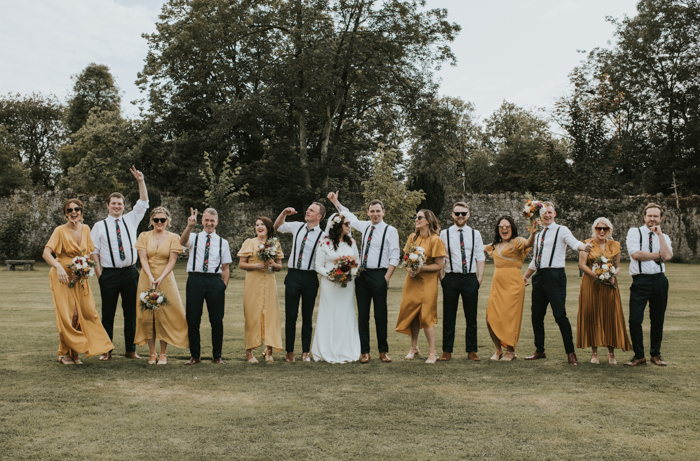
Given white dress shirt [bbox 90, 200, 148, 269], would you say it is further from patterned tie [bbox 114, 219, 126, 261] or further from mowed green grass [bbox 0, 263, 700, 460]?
mowed green grass [bbox 0, 263, 700, 460]

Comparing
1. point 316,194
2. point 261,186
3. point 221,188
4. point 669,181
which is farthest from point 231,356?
point 669,181

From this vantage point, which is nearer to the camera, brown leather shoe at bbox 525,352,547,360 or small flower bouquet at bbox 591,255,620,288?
small flower bouquet at bbox 591,255,620,288

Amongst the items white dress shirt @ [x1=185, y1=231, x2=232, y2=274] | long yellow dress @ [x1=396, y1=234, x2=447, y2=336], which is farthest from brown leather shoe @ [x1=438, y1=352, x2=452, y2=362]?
white dress shirt @ [x1=185, y1=231, x2=232, y2=274]

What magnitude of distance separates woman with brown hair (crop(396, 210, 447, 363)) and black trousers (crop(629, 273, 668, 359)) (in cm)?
237

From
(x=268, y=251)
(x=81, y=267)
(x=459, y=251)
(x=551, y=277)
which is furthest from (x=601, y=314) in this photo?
(x=81, y=267)

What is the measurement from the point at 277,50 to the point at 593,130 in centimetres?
1724

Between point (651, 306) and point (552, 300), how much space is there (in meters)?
1.19

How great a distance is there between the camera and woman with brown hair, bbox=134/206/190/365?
23.5 feet

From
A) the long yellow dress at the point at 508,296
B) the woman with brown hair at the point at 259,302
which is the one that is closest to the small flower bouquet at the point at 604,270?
the long yellow dress at the point at 508,296

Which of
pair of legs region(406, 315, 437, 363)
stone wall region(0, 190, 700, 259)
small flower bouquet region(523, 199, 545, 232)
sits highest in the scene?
stone wall region(0, 190, 700, 259)

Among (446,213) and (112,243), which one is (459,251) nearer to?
(112,243)

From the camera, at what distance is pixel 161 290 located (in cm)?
718

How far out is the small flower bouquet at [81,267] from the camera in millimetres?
6900

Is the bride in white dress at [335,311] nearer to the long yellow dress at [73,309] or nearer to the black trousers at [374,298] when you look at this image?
the black trousers at [374,298]
